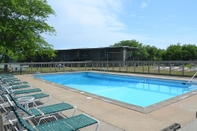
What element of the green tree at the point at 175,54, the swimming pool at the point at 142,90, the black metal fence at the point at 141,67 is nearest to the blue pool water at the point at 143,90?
the swimming pool at the point at 142,90

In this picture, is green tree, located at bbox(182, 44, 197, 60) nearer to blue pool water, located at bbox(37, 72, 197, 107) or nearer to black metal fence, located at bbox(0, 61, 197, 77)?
black metal fence, located at bbox(0, 61, 197, 77)

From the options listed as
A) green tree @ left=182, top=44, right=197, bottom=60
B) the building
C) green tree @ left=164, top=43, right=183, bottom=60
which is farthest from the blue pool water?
green tree @ left=182, top=44, right=197, bottom=60

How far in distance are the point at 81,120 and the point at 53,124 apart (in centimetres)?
45

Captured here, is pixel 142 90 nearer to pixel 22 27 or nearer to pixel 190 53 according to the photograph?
pixel 22 27

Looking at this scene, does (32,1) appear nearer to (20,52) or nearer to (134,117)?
(20,52)

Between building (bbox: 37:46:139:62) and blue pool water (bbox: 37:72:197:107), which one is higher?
building (bbox: 37:46:139:62)

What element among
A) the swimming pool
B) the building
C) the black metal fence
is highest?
the building

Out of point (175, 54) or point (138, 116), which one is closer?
point (138, 116)

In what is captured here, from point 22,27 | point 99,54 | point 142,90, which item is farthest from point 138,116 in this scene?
point 99,54

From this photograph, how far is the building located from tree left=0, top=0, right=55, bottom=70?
1143cm

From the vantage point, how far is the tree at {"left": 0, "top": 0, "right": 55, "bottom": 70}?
14.3 meters

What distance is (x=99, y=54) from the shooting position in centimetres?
2738

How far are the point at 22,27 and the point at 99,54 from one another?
14329 millimetres

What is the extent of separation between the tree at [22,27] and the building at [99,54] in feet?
37.5
